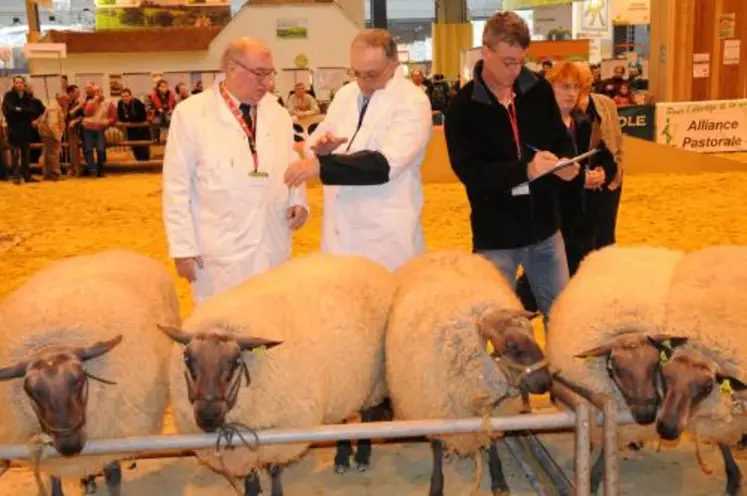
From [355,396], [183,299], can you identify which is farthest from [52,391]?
[183,299]

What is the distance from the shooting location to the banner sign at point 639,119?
15312 millimetres

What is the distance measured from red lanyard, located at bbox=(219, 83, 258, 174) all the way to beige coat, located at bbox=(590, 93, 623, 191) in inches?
88.6

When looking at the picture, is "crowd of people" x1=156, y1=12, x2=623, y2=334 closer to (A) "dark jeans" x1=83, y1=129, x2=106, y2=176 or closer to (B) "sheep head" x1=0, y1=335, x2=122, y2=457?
(B) "sheep head" x1=0, y1=335, x2=122, y2=457

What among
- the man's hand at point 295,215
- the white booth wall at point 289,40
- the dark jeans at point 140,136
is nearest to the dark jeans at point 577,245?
the man's hand at point 295,215

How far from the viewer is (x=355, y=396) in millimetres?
4066

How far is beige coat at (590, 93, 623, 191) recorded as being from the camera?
17.8 ft

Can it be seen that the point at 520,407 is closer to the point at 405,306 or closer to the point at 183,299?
the point at 405,306

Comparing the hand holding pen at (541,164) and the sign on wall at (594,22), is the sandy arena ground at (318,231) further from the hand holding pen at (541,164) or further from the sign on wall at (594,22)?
the sign on wall at (594,22)

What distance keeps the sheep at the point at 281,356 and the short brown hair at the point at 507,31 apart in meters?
1.26

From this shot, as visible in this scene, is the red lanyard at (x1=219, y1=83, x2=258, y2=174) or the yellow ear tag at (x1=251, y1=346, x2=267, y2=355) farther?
the red lanyard at (x1=219, y1=83, x2=258, y2=174)

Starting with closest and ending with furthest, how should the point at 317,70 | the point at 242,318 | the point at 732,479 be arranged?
the point at 242,318 < the point at 732,479 < the point at 317,70

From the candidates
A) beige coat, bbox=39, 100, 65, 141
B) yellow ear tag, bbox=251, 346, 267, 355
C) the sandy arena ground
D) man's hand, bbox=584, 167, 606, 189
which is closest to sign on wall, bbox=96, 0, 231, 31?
the sandy arena ground

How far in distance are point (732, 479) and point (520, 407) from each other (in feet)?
3.58

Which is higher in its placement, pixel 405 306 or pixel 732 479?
pixel 405 306
